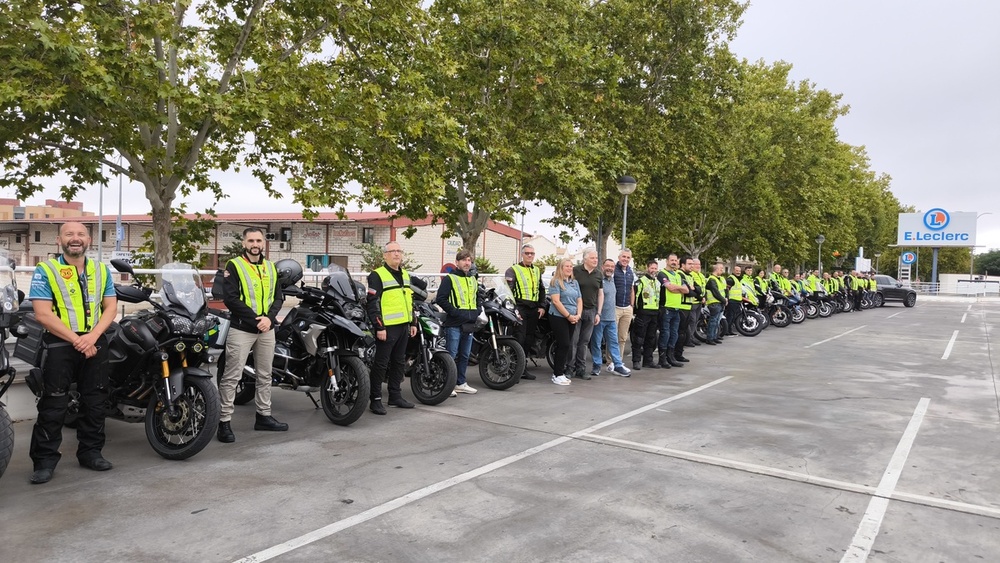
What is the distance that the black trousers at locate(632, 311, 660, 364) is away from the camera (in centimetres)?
1107

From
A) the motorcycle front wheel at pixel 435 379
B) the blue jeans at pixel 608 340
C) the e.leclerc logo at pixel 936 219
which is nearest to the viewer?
the motorcycle front wheel at pixel 435 379

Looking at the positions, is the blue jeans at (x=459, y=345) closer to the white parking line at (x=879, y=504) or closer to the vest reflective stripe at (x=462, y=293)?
the vest reflective stripe at (x=462, y=293)

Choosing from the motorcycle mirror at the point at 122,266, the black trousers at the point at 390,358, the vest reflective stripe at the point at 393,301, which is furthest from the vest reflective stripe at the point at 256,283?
the black trousers at the point at 390,358

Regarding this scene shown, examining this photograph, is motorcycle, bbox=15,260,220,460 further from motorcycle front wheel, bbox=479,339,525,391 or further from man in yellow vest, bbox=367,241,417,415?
motorcycle front wheel, bbox=479,339,525,391

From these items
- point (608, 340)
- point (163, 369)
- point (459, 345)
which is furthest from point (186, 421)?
point (608, 340)

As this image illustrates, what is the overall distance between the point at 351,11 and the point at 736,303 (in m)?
10.7

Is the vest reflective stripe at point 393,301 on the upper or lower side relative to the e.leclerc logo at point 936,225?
lower

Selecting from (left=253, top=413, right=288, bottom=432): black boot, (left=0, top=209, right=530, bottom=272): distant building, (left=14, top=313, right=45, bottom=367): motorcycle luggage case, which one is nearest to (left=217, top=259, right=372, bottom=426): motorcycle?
(left=253, top=413, right=288, bottom=432): black boot

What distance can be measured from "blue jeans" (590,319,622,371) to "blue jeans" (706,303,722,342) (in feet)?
17.7

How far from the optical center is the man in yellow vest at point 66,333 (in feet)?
15.9

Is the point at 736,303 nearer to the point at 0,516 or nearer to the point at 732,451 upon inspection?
the point at 732,451

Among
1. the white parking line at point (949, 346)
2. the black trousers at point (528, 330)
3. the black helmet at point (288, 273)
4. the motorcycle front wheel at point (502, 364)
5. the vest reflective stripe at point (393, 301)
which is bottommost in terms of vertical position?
the white parking line at point (949, 346)

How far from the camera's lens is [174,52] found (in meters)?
13.7

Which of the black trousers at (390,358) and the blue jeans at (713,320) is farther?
Result: the blue jeans at (713,320)
